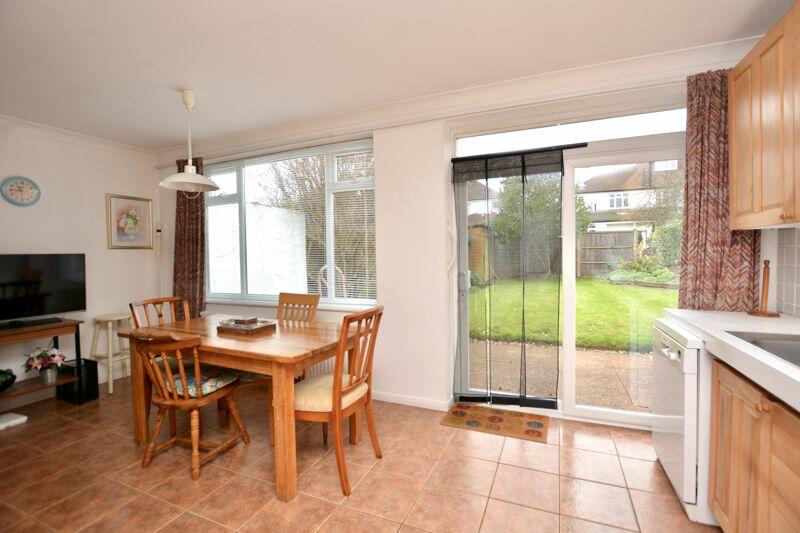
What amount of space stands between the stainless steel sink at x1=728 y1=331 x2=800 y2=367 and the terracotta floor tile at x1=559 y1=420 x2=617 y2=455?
1136 mm

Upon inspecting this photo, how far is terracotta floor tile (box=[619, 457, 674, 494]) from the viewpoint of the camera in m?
1.96

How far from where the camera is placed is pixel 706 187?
7.19 ft

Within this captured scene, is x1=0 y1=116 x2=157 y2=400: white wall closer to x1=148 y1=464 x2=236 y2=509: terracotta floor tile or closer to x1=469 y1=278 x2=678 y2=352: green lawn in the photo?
x1=148 y1=464 x2=236 y2=509: terracotta floor tile

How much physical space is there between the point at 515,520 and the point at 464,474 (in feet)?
1.35

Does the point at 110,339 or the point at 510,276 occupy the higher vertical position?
the point at 510,276

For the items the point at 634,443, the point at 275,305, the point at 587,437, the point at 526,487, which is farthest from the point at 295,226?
the point at 634,443

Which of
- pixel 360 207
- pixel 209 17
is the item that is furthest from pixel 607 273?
pixel 209 17

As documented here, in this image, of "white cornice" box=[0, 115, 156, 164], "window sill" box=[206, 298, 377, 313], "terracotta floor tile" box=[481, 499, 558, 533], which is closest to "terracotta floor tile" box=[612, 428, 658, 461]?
"terracotta floor tile" box=[481, 499, 558, 533]

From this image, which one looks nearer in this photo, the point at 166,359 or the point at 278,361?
the point at 278,361

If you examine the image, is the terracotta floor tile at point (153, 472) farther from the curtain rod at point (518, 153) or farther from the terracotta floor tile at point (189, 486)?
the curtain rod at point (518, 153)

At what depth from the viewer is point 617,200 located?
8.68 feet

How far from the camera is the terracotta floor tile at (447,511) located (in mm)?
1708

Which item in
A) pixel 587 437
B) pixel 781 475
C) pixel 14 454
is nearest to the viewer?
pixel 781 475

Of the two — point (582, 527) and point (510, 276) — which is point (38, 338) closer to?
point (510, 276)
